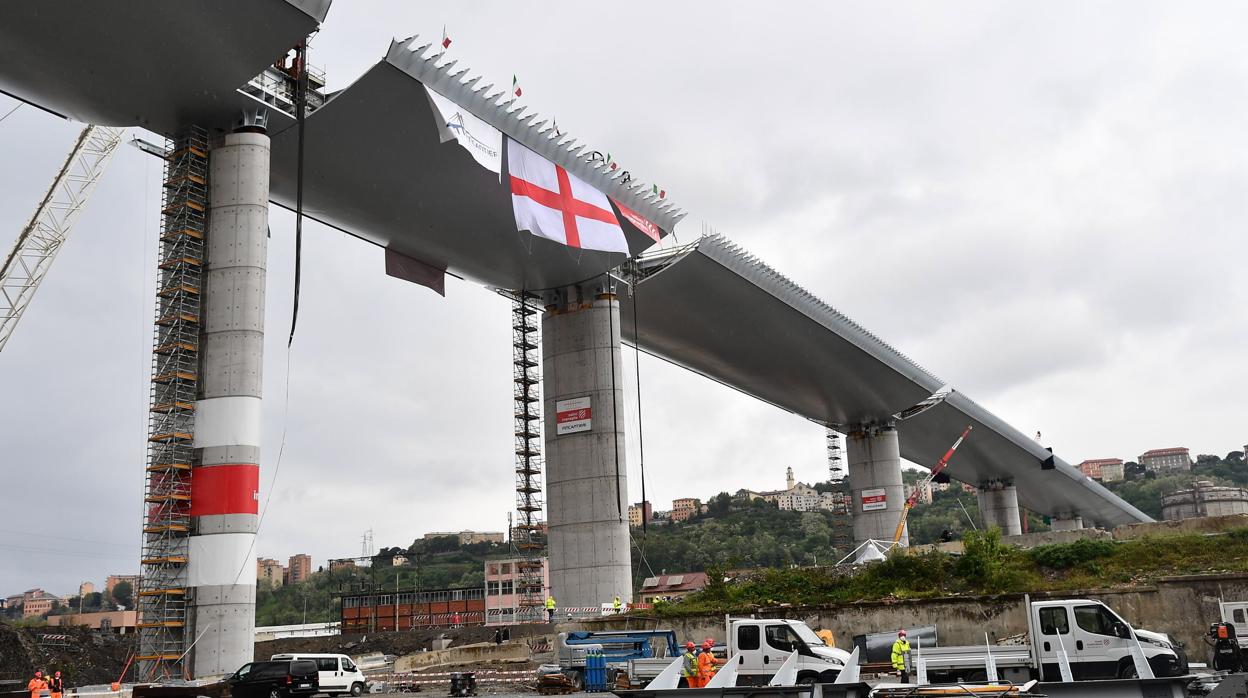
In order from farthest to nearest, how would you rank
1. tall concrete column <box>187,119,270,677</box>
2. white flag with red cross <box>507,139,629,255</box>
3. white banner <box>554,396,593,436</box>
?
1. white banner <box>554,396,593,436</box>
2. white flag with red cross <box>507,139,629,255</box>
3. tall concrete column <box>187,119,270,677</box>

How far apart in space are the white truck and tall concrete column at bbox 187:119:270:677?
1616 cm

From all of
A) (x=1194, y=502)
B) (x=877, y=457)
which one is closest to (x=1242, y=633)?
(x=877, y=457)

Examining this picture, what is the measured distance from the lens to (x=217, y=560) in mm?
30094

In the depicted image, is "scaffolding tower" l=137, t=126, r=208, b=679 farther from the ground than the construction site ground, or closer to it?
farther from the ground

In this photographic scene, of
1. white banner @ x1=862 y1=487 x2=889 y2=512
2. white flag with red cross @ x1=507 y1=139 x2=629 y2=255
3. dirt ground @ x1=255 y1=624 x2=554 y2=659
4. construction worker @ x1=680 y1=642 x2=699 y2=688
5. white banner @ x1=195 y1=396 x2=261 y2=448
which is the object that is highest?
white flag with red cross @ x1=507 y1=139 x2=629 y2=255

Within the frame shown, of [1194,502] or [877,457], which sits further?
[1194,502]

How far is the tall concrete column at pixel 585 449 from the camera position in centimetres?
5044

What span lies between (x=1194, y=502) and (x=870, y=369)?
13428 cm

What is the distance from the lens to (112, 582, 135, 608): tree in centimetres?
15545

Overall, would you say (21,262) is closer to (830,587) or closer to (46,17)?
(46,17)

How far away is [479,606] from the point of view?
3939 inches

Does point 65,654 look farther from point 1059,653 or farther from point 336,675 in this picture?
point 1059,653

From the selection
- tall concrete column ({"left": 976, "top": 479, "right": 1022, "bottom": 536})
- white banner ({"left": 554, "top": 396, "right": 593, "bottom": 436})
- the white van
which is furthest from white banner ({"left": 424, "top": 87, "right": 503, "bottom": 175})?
tall concrete column ({"left": 976, "top": 479, "right": 1022, "bottom": 536})

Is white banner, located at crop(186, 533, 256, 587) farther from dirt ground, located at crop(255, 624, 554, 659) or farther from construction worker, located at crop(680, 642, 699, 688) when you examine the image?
dirt ground, located at crop(255, 624, 554, 659)
